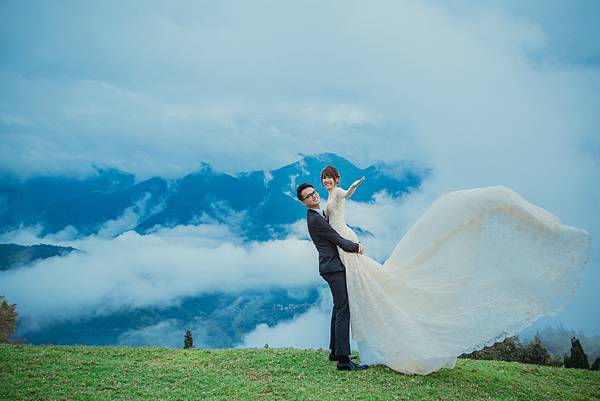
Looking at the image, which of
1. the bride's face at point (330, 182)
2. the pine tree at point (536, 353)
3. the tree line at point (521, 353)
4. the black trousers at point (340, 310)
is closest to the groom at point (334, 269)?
the black trousers at point (340, 310)

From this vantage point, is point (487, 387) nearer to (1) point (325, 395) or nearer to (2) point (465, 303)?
(2) point (465, 303)

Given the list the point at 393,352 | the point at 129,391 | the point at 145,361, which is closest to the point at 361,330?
the point at 393,352

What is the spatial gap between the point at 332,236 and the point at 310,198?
0.87 meters

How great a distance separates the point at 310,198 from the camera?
33.2 feet

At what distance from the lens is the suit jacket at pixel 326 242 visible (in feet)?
32.4

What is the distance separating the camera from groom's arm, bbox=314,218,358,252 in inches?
388

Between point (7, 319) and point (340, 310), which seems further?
point (7, 319)

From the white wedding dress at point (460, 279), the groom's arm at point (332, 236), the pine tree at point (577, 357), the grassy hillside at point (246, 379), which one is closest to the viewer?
the grassy hillside at point (246, 379)

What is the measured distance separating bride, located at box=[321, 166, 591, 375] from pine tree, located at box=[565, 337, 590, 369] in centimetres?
1475

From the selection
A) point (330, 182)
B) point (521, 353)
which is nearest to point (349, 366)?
point (330, 182)

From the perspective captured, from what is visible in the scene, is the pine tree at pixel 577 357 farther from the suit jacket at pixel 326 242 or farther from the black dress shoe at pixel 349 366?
the suit jacket at pixel 326 242

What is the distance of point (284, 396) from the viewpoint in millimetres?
8766

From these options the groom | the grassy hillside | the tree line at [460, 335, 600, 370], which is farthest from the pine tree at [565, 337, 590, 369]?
the groom

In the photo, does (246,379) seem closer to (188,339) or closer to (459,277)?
(459,277)
